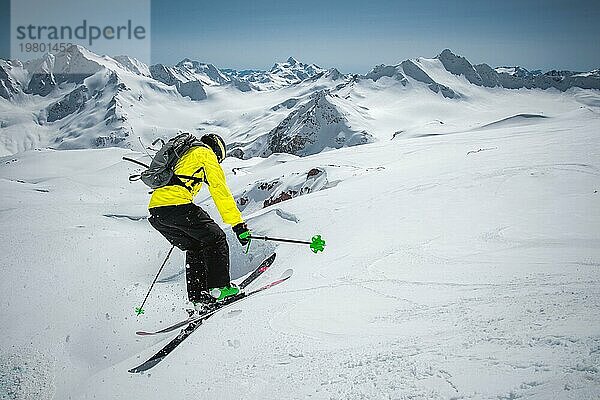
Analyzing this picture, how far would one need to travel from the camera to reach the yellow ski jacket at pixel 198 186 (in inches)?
230

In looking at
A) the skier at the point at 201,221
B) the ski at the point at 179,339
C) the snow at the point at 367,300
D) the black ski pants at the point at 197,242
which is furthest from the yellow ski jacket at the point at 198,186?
the snow at the point at 367,300

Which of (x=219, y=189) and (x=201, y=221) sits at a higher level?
(x=219, y=189)

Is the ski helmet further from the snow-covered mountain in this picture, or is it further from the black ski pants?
the snow-covered mountain

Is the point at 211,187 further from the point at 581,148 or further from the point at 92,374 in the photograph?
the point at 581,148

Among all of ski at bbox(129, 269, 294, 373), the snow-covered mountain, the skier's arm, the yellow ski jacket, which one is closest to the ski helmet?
the yellow ski jacket

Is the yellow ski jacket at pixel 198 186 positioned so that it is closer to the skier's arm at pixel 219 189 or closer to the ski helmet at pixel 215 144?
the skier's arm at pixel 219 189

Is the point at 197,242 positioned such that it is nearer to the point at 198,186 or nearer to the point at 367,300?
the point at 198,186

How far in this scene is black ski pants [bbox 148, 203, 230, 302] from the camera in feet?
19.9

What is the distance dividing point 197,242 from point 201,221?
381mm

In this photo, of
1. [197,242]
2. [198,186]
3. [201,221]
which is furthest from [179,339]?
[198,186]

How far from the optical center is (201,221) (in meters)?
6.11

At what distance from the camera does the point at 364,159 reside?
26984mm

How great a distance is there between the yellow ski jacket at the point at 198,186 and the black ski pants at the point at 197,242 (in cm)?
14

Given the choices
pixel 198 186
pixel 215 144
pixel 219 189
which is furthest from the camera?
pixel 215 144
